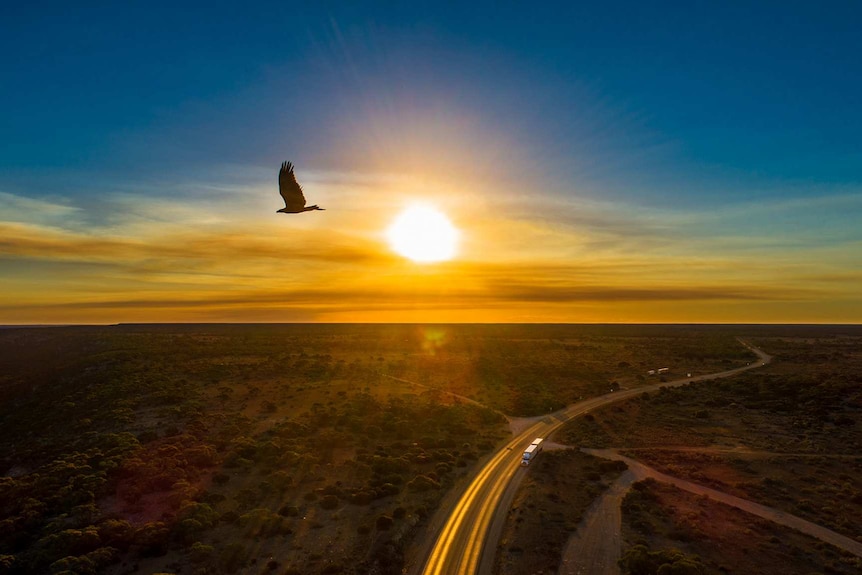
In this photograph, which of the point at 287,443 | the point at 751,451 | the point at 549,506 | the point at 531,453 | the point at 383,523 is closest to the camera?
the point at 383,523

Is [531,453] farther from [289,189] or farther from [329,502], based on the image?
[289,189]

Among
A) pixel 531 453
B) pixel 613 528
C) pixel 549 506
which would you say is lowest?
pixel 613 528

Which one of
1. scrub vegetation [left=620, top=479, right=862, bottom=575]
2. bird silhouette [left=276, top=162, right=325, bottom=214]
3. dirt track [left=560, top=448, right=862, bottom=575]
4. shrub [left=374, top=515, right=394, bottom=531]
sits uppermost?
bird silhouette [left=276, top=162, right=325, bottom=214]

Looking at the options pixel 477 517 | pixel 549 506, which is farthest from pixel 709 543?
pixel 477 517

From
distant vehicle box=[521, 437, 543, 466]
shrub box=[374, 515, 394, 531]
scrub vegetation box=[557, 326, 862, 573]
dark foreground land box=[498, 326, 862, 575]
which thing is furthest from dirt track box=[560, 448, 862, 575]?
shrub box=[374, 515, 394, 531]

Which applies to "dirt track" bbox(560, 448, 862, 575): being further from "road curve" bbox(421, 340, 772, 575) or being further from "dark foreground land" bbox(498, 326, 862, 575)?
"road curve" bbox(421, 340, 772, 575)

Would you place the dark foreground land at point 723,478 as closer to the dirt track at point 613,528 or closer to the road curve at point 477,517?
the dirt track at point 613,528

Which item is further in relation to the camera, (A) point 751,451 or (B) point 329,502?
(A) point 751,451

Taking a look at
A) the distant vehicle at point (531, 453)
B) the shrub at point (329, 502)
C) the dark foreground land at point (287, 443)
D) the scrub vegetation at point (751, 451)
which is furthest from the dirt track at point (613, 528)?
the shrub at point (329, 502)
